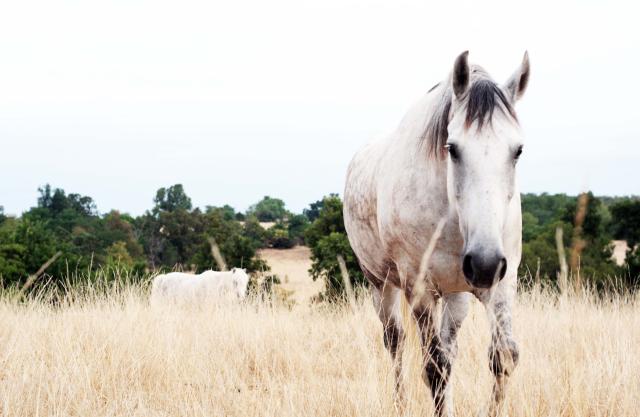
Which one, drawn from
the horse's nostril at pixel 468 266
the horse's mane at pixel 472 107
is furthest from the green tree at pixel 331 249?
the horse's nostril at pixel 468 266

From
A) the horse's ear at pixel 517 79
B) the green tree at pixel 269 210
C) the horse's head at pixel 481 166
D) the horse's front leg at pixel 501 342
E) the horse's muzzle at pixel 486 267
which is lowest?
the horse's front leg at pixel 501 342

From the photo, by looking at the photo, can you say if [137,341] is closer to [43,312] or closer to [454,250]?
[43,312]

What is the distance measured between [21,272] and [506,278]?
11655mm

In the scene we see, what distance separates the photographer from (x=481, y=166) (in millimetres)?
2324

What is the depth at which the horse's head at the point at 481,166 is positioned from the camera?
2.17m

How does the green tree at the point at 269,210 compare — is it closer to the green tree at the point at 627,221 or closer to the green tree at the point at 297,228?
the green tree at the point at 297,228

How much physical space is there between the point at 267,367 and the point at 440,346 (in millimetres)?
1948

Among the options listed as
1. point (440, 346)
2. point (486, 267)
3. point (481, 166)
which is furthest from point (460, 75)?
point (440, 346)

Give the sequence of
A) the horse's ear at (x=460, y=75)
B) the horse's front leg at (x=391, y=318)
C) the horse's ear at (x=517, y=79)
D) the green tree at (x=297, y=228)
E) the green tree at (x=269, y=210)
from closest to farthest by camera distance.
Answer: the horse's ear at (x=460, y=75) < the horse's ear at (x=517, y=79) < the horse's front leg at (x=391, y=318) < the green tree at (x=297, y=228) < the green tree at (x=269, y=210)

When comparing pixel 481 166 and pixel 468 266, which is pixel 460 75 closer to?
pixel 481 166

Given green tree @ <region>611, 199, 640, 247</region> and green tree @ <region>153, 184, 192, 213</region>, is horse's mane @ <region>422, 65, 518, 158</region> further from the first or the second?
green tree @ <region>153, 184, 192, 213</region>

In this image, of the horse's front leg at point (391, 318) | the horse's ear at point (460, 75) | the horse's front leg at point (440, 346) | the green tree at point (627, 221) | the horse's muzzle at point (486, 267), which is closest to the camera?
the horse's muzzle at point (486, 267)

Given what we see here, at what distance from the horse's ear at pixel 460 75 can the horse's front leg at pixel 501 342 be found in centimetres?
101

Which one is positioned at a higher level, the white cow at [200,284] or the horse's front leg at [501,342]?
the horse's front leg at [501,342]
